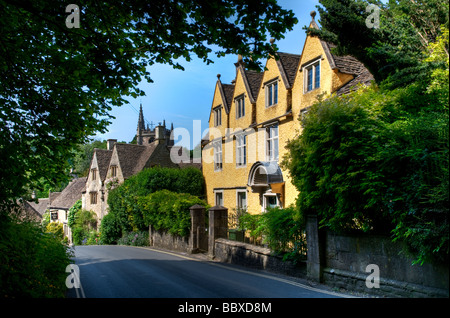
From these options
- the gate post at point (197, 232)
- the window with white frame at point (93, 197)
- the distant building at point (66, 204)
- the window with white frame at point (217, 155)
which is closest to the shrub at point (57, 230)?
A: the window with white frame at point (93, 197)

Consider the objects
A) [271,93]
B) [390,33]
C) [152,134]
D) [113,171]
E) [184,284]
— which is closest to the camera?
[184,284]

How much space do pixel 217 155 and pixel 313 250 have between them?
18.3 m

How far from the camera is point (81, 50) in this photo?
8.55 metres

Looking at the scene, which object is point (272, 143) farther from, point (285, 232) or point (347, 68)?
point (285, 232)

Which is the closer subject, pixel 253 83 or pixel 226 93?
pixel 253 83

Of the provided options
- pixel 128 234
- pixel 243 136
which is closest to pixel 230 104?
pixel 243 136

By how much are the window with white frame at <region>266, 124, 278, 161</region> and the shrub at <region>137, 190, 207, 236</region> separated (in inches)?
203

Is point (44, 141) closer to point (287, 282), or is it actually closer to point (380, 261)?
point (287, 282)

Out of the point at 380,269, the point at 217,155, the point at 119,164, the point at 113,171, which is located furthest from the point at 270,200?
the point at 113,171

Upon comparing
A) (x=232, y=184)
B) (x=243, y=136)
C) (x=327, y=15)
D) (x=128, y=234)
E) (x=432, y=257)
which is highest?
(x=327, y=15)

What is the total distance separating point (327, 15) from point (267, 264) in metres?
8.56

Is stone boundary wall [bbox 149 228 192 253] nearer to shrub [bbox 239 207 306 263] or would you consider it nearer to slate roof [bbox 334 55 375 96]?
shrub [bbox 239 207 306 263]

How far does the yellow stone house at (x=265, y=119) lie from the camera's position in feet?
57.4

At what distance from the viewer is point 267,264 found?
12703 millimetres
